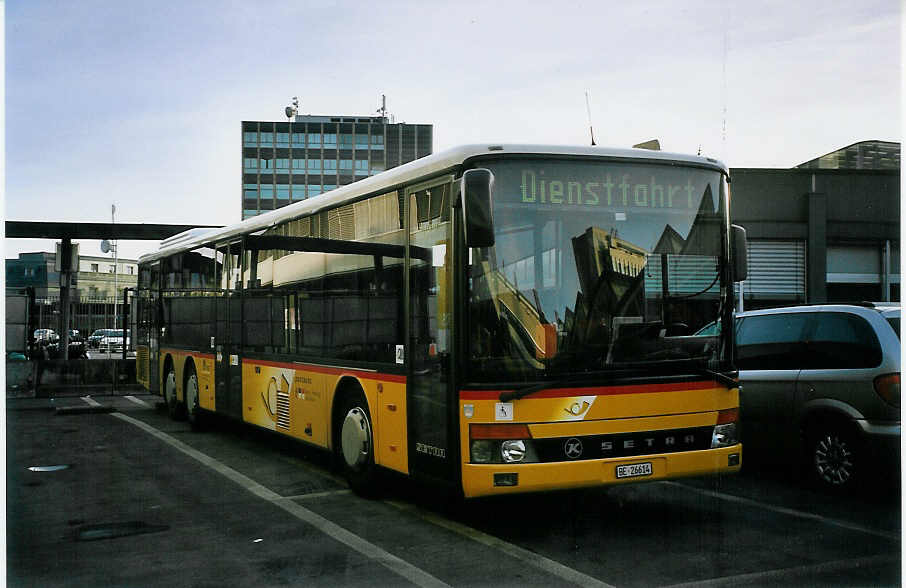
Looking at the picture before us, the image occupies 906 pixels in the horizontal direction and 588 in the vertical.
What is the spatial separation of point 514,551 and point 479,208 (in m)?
2.43

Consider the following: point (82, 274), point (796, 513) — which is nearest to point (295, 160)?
point (82, 274)

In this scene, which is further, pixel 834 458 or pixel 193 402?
pixel 193 402

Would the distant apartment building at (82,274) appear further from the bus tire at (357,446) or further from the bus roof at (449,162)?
the bus tire at (357,446)

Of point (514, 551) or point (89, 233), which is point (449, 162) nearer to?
point (514, 551)

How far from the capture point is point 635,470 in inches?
270

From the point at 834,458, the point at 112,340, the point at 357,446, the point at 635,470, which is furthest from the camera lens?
the point at 112,340

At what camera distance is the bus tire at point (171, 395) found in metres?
15.5

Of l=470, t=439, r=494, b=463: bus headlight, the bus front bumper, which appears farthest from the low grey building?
l=470, t=439, r=494, b=463: bus headlight

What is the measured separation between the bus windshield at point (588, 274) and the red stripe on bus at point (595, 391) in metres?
0.11

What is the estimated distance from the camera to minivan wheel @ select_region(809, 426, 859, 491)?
8312 millimetres

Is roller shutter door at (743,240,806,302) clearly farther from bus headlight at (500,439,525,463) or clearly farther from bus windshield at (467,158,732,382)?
bus headlight at (500,439,525,463)

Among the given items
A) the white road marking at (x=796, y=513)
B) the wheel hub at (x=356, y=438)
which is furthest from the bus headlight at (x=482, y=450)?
the white road marking at (x=796, y=513)

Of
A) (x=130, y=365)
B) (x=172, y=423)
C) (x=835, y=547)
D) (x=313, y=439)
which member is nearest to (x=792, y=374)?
(x=835, y=547)

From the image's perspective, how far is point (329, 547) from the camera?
674 centimetres
